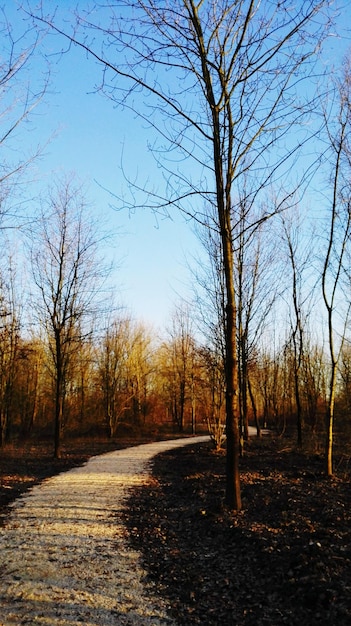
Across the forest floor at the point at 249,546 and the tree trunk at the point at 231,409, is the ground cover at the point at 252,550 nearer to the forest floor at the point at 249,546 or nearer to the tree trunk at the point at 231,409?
the forest floor at the point at 249,546

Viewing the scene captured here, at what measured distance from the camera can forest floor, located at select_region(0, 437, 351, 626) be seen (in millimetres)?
3887

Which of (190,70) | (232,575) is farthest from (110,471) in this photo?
(190,70)

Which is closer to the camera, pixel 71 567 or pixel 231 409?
pixel 71 567

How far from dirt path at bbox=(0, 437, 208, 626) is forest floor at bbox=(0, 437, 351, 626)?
28 centimetres

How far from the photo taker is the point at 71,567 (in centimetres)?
478

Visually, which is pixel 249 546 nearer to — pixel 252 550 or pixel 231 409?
pixel 252 550

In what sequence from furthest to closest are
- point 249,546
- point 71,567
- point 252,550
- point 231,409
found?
point 231,409, point 249,546, point 252,550, point 71,567

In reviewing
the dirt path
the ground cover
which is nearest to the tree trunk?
the ground cover

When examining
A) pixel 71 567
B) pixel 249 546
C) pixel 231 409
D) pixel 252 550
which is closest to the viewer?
pixel 71 567

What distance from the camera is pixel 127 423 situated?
110 ft

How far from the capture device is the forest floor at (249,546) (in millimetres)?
3887

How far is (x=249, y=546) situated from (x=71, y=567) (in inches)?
85.1

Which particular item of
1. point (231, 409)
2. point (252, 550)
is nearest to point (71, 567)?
point (252, 550)

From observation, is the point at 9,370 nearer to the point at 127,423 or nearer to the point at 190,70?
the point at 127,423
